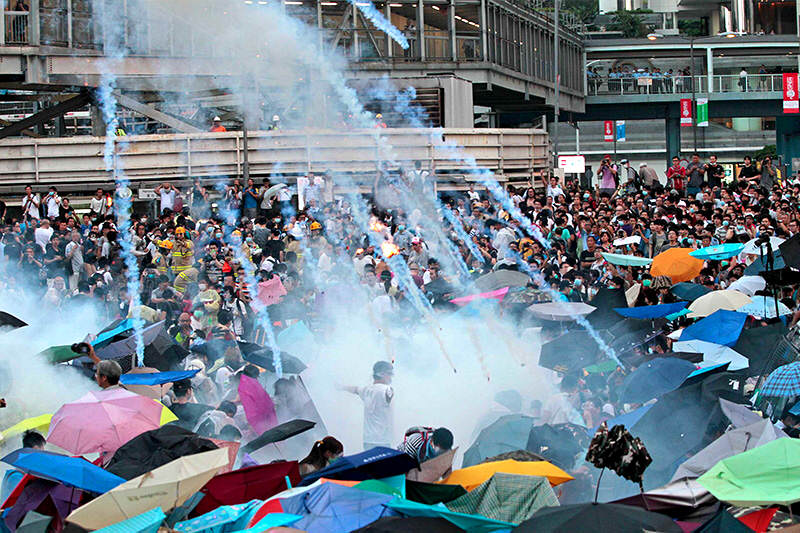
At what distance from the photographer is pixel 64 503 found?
6.81m

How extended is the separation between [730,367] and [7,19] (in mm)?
17740

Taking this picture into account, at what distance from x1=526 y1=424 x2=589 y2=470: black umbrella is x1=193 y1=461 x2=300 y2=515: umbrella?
75.0 inches

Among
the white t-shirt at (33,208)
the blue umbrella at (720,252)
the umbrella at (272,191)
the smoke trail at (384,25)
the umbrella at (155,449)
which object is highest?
the smoke trail at (384,25)

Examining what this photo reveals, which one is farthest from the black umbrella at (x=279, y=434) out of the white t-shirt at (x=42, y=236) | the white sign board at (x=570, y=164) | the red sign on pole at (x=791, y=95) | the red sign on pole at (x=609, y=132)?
the red sign on pole at (x=609, y=132)

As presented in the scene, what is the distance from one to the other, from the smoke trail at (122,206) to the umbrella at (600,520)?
6057 mm

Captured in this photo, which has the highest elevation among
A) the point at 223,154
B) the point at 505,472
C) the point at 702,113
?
the point at 702,113

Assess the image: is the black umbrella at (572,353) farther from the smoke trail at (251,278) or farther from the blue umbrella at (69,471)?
the blue umbrella at (69,471)

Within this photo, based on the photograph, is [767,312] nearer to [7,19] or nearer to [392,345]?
[392,345]

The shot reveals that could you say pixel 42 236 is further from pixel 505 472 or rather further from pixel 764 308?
pixel 505 472

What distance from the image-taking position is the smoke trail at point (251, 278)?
1021cm

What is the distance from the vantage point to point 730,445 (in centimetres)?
674

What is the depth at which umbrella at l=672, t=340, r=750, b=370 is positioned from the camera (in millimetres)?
9156

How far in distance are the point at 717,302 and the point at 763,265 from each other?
1298mm

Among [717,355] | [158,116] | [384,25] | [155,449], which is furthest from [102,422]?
[384,25]
